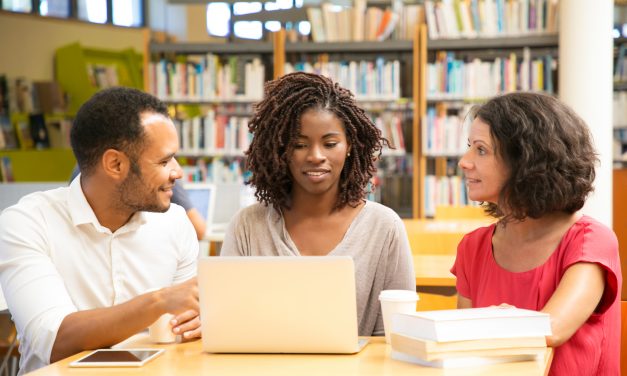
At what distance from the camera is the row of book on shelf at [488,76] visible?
617 cm

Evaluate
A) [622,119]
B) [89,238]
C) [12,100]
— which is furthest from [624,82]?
[12,100]

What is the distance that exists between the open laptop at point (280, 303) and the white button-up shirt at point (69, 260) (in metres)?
0.39

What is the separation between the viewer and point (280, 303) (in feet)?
5.59

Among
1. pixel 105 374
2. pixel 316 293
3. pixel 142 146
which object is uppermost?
pixel 142 146

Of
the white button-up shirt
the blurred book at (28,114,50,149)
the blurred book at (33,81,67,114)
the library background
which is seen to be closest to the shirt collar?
the white button-up shirt

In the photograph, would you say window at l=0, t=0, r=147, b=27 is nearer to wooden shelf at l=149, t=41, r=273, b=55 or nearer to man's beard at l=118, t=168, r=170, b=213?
wooden shelf at l=149, t=41, r=273, b=55

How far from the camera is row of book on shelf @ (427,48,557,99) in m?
6.17

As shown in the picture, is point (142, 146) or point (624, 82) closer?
point (142, 146)

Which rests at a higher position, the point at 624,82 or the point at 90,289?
the point at 624,82

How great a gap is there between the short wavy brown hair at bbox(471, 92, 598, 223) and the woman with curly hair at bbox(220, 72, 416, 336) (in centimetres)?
39

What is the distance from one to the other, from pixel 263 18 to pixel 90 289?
498cm

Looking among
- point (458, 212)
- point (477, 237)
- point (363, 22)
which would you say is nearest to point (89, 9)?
point (363, 22)

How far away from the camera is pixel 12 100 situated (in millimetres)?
9617

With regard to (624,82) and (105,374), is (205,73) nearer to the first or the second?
(624,82)
